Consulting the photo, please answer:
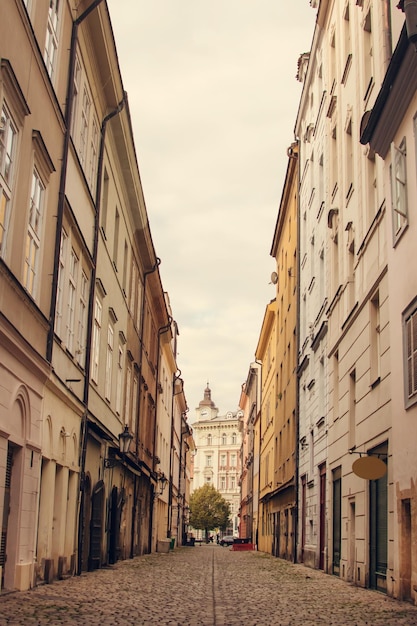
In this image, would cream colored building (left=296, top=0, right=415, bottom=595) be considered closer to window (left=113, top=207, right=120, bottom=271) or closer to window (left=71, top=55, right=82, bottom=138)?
window (left=71, top=55, right=82, bottom=138)

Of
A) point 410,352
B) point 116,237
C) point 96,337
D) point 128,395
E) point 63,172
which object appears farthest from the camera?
point 128,395

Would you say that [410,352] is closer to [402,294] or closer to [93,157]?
[402,294]

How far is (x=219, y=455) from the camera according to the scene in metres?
137

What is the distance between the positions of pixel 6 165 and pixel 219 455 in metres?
128

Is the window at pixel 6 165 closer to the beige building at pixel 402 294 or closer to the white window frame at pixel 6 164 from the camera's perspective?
the white window frame at pixel 6 164

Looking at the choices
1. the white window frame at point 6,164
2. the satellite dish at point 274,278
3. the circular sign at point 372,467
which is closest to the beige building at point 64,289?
the white window frame at point 6,164

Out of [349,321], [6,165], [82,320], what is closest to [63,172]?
[6,165]

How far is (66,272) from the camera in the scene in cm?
1667

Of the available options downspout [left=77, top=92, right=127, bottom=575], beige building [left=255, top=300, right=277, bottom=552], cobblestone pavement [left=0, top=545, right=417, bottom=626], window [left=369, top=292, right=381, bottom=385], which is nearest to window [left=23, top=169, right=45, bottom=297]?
cobblestone pavement [left=0, top=545, right=417, bottom=626]

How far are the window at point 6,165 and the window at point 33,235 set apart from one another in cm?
122

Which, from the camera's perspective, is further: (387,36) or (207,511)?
(207,511)

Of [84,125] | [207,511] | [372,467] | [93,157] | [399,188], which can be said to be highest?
[84,125]

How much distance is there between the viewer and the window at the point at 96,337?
2112 cm

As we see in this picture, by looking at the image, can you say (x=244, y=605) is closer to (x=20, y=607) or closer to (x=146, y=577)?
(x=20, y=607)
